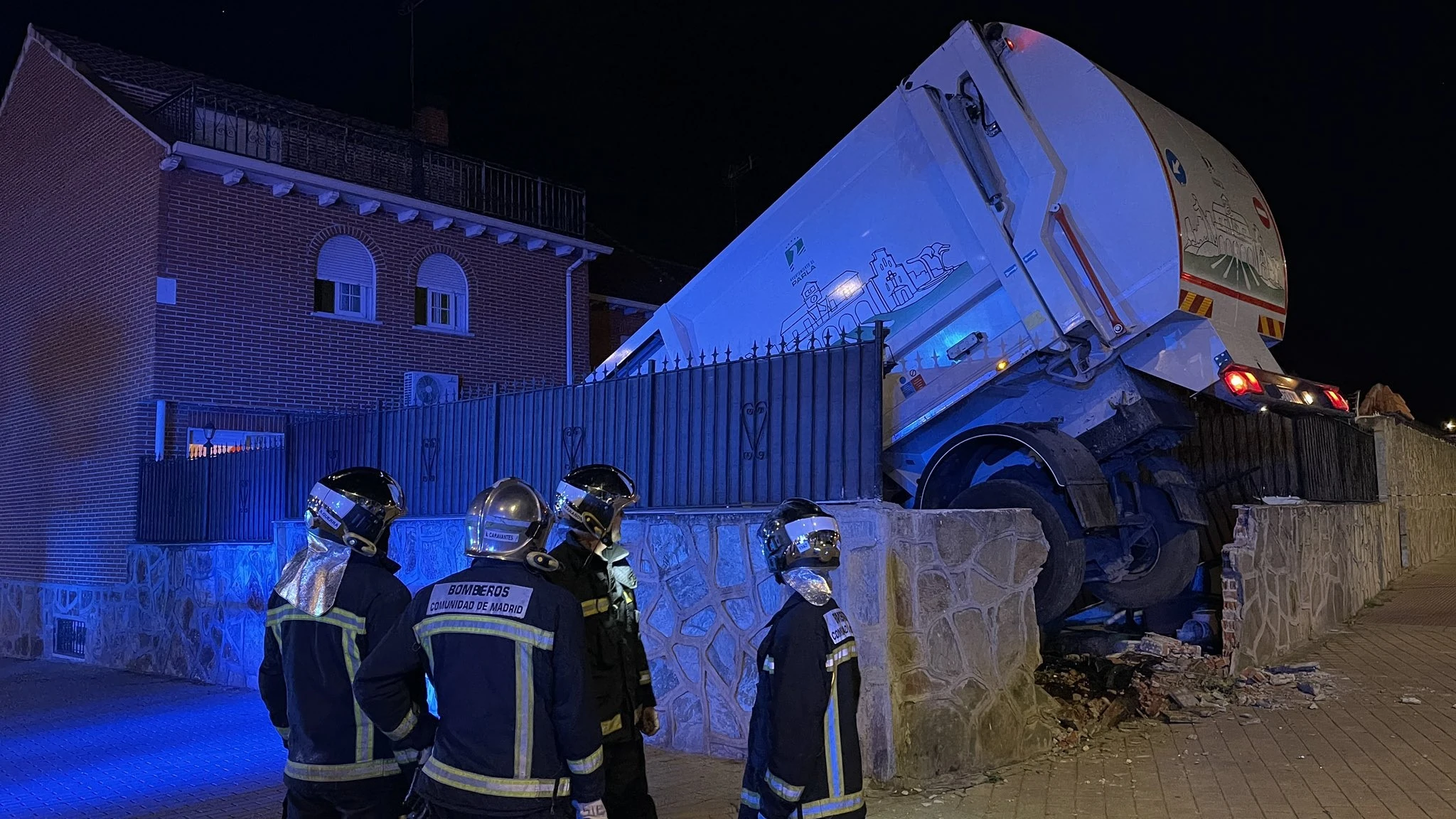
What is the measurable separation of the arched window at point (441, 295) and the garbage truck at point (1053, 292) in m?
9.83

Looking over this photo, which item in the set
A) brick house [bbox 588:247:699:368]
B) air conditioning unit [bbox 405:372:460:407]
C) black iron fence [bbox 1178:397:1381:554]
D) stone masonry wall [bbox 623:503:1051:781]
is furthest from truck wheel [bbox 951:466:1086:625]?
brick house [bbox 588:247:699:368]

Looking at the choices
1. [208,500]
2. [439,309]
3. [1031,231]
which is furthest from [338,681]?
[439,309]

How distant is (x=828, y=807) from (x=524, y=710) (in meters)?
1.09

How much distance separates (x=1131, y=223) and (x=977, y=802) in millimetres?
3687

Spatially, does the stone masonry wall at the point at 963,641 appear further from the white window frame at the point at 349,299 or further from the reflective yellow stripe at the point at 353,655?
the white window frame at the point at 349,299

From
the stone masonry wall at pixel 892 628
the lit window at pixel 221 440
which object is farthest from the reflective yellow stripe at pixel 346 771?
the lit window at pixel 221 440

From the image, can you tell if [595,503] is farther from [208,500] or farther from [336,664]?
[208,500]

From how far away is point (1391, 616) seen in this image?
41.5 feet

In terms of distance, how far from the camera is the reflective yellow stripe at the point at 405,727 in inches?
140

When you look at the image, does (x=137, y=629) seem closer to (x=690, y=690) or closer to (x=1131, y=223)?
(x=690, y=690)

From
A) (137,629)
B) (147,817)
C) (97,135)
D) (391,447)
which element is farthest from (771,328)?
(97,135)

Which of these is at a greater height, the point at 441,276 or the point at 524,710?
the point at 441,276

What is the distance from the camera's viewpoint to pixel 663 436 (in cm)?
745

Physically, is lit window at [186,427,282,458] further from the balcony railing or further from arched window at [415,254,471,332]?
the balcony railing
